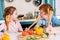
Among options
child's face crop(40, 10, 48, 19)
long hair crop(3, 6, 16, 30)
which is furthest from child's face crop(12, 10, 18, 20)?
child's face crop(40, 10, 48, 19)

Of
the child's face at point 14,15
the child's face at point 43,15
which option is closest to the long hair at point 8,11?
the child's face at point 14,15

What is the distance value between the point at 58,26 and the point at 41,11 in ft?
0.83

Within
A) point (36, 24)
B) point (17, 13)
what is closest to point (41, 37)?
point (36, 24)

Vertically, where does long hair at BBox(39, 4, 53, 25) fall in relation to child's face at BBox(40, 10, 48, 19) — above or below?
above

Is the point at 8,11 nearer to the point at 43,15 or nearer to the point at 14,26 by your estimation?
the point at 14,26

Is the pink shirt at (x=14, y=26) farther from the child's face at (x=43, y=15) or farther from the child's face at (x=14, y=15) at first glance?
the child's face at (x=43, y=15)

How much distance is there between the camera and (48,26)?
6.73 feet

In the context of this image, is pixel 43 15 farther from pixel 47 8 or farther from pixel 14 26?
pixel 14 26

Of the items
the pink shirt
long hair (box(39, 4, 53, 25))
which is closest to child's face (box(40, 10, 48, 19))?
long hair (box(39, 4, 53, 25))

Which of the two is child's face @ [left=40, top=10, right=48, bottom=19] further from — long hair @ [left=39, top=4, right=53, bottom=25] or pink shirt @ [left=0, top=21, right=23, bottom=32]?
pink shirt @ [left=0, top=21, right=23, bottom=32]

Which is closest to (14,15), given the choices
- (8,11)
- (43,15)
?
(8,11)

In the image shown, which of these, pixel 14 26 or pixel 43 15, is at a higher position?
pixel 43 15

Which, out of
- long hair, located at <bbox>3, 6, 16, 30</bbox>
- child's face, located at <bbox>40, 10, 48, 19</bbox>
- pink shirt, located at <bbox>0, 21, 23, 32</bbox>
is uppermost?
long hair, located at <bbox>3, 6, 16, 30</bbox>

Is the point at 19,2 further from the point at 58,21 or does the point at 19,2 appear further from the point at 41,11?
the point at 58,21
